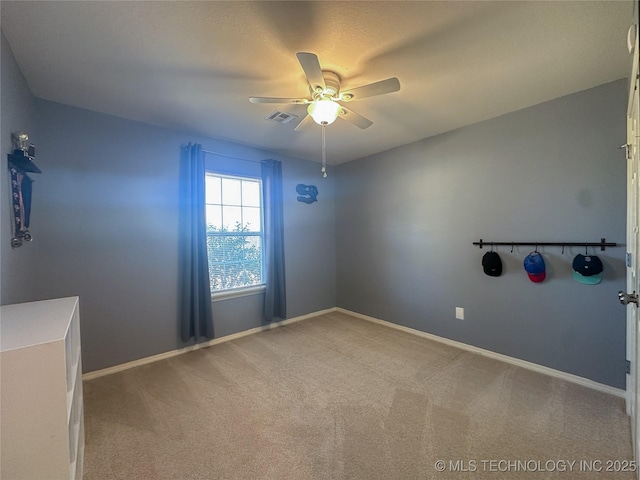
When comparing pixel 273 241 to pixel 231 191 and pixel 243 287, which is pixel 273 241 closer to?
pixel 243 287

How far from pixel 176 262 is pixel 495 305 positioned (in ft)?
11.4

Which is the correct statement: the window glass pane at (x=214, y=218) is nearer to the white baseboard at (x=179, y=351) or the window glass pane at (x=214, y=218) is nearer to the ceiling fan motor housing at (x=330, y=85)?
the white baseboard at (x=179, y=351)

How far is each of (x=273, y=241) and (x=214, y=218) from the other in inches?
31.8

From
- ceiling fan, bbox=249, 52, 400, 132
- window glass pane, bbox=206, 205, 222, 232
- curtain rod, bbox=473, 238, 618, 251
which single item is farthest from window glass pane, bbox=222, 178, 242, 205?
curtain rod, bbox=473, 238, 618, 251

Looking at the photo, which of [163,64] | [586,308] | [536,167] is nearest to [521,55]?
[536,167]

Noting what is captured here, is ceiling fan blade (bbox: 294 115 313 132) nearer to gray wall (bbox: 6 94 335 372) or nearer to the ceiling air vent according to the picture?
the ceiling air vent

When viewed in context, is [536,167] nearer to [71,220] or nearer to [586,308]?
[586,308]

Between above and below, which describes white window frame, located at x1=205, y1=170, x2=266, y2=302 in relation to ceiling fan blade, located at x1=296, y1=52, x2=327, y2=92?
below

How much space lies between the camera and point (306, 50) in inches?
65.7

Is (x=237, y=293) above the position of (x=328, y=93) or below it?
below

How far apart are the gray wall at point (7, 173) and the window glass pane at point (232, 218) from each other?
173 cm

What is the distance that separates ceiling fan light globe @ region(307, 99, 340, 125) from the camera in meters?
1.85

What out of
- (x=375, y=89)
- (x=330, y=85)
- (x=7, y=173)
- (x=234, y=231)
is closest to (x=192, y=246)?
(x=234, y=231)

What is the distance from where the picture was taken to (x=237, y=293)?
132 inches
